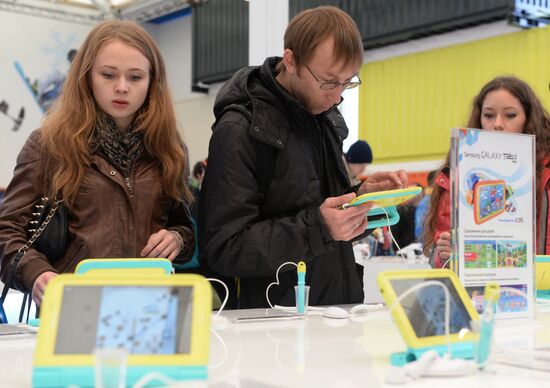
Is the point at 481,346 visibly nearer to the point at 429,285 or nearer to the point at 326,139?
the point at 429,285

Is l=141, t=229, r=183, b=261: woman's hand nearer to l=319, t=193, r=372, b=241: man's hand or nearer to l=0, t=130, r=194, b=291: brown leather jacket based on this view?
l=0, t=130, r=194, b=291: brown leather jacket

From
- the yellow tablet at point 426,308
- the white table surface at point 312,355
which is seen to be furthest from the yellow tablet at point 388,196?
the yellow tablet at point 426,308

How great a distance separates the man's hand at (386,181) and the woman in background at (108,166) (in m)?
0.44

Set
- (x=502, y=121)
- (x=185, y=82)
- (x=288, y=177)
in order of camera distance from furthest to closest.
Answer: (x=185, y=82) → (x=502, y=121) → (x=288, y=177)

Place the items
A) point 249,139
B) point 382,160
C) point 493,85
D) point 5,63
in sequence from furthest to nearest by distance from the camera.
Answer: point 5,63 → point 382,160 → point 493,85 → point 249,139

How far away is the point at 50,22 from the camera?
35.1 feet

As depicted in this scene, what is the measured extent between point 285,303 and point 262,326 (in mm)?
317

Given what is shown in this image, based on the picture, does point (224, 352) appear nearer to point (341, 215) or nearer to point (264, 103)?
point (341, 215)

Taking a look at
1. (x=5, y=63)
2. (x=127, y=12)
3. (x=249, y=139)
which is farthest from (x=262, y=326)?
(x=127, y=12)

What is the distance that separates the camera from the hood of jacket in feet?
5.14

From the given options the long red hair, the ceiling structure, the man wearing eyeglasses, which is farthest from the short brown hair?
the ceiling structure

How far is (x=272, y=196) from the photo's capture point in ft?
5.17

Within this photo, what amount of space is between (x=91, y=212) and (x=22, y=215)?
0.14 m

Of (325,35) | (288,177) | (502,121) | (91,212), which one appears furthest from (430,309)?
(502,121)
